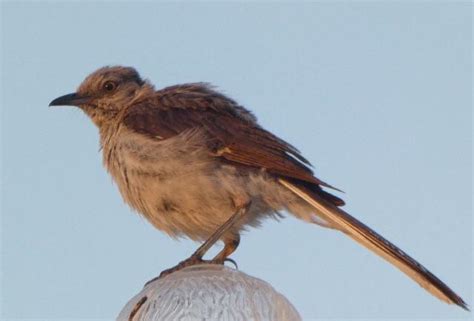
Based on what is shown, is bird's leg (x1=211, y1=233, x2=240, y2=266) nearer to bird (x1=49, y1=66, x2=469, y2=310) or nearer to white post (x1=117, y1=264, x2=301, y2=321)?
bird (x1=49, y1=66, x2=469, y2=310)

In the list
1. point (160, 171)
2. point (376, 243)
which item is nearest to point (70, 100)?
point (160, 171)

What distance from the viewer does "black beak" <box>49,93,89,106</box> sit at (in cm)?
842

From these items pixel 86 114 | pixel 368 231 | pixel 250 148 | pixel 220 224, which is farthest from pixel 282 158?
pixel 86 114

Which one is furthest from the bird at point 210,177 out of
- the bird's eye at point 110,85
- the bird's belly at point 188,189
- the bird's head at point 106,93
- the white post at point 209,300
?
the white post at point 209,300

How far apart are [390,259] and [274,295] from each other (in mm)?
1637

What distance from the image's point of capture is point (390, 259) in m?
5.60

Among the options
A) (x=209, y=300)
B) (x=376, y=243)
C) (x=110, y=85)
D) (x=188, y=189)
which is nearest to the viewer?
(x=209, y=300)

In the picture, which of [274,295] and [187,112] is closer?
[274,295]

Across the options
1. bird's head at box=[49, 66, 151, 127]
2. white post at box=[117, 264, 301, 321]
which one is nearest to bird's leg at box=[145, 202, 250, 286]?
white post at box=[117, 264, 301, 321]

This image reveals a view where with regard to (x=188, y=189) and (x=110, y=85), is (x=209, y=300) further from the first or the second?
(x=110, y=85)

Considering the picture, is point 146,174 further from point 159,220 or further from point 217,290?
point 217,290

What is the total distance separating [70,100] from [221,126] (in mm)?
1965

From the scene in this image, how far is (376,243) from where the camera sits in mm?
5664

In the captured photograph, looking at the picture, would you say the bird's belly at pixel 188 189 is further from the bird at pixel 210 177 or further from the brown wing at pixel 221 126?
the brown wing at pixel 221 126
